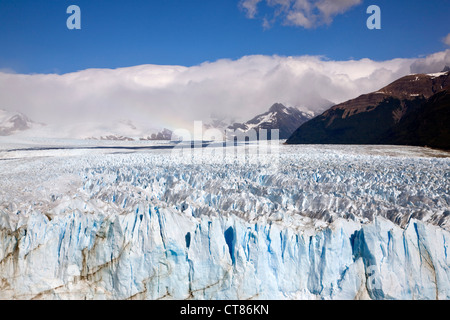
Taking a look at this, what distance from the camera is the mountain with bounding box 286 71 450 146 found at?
53.3 m

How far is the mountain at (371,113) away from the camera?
53.3 metres

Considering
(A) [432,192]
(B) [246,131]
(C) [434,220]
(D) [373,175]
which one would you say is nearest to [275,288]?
(C) [434,220]

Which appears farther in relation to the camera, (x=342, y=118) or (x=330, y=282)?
(x=342, y=118)

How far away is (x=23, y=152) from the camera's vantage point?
28422mm

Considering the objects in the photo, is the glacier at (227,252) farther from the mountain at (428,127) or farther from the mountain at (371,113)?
the mountain at (371,113)

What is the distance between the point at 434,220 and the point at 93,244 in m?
6.68

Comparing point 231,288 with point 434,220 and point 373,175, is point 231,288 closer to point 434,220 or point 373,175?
point 434,220

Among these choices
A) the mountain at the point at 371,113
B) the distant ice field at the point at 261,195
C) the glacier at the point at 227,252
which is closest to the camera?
the glacier at the point at 227,252

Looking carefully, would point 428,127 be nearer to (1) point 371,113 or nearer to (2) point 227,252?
(1) point 371,113

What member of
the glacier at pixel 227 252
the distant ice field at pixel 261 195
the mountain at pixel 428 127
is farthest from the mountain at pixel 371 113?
the glacier at pixel 227 252

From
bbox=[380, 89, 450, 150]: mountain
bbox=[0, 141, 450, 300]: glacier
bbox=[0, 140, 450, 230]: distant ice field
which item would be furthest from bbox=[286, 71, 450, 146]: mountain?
bbox=[0, 141, 450, 300]: glacier

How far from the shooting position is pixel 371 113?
2192 inches

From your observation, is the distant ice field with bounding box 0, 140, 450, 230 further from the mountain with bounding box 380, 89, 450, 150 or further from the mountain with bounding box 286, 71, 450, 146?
the mountain with bounding box 286, 71, 450, 146
